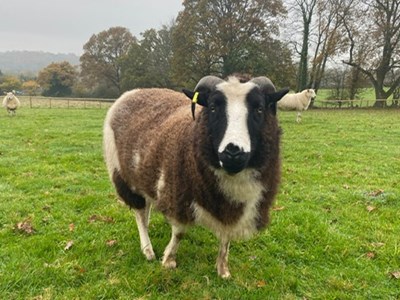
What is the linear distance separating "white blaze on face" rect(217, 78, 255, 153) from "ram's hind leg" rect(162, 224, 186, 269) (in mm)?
1532

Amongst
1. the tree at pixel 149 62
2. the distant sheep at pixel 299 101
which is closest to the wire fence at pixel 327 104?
the tree at pixel 149 62

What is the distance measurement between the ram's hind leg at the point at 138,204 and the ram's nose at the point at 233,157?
223 centimetres

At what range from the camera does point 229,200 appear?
12.1 ft

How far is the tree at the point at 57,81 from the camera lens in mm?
60562

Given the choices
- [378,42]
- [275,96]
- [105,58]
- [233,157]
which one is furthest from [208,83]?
[105,58]

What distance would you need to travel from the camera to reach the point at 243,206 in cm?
375

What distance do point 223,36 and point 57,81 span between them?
38040mm

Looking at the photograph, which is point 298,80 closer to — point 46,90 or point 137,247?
point 137,247

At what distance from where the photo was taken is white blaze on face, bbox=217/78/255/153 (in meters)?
3.09

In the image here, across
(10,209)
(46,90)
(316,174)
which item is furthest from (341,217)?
(46,90)

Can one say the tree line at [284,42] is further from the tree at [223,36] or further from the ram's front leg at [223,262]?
the ram's front leg at [223,262]

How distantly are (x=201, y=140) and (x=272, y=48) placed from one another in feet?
107

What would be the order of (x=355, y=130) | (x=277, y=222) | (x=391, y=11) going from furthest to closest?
(x=391, y=11) → (x=355, y=130) → (x=277, y=222)

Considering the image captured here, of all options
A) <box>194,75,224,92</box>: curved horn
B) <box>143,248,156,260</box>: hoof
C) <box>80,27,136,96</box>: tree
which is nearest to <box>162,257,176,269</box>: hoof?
<box>143,248,156,260</box>: hoof
